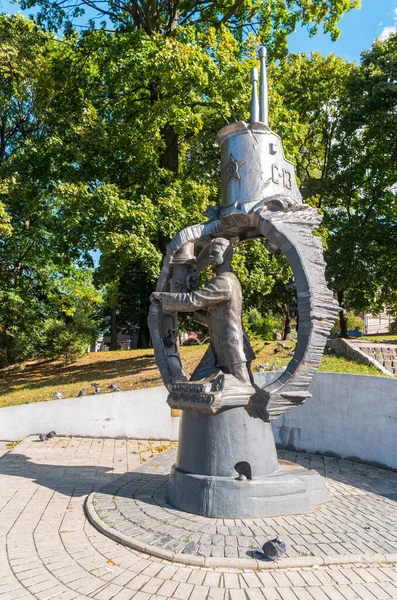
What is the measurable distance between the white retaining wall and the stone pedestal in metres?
3.19

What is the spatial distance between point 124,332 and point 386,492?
2291cm

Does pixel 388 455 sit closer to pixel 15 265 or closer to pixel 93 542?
pixel 93 542

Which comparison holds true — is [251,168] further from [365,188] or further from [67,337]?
[365,188]

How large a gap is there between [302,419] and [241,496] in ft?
16.4

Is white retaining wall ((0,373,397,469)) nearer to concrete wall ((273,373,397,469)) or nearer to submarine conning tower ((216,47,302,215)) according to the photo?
concrete wall ((273,373,397,469))

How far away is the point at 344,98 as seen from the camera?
23828 millimetres

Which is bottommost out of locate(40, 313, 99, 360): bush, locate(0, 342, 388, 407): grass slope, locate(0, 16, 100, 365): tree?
locate(0, 342, 388, 407): grass slope

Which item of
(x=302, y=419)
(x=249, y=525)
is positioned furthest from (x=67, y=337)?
(x=249, y=525)

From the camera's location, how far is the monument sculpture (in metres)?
6.25

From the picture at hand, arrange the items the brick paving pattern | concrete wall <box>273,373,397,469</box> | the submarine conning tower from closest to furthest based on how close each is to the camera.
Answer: the brick paving pattern < the submarine conning tower < concrete wall <box>273,373,397,469</box>

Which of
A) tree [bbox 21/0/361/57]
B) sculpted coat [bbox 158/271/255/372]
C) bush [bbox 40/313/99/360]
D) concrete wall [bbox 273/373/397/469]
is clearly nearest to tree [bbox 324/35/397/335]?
tree [bbox 21/0/361/57]

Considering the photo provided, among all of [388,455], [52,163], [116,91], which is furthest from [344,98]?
[388,455]

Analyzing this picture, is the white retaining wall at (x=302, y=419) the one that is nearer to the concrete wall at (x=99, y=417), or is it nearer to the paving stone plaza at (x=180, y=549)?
the concrete wall at (x=99, y=417)

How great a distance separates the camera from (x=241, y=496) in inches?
239
